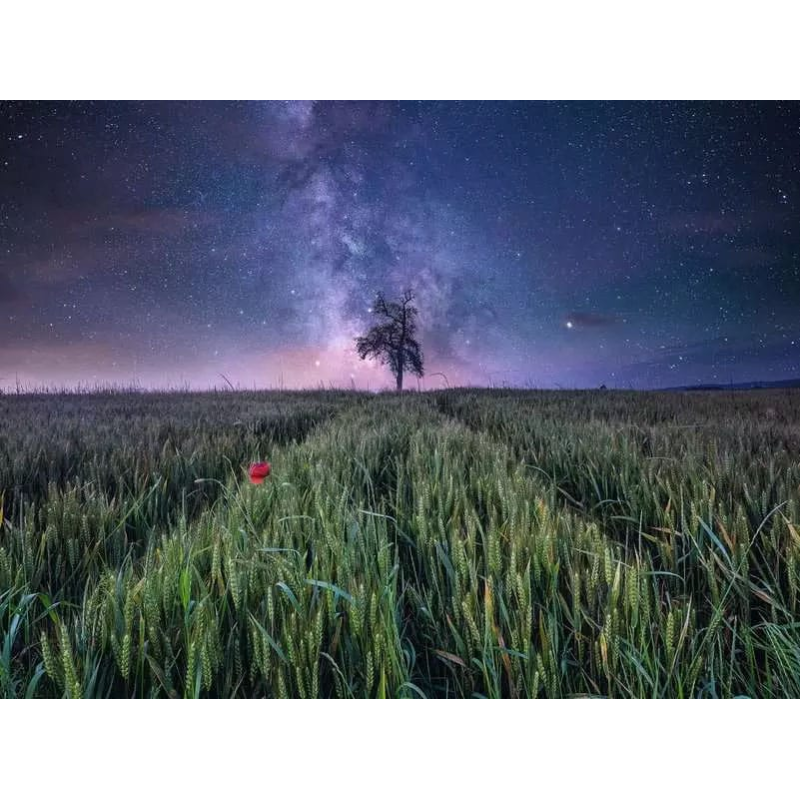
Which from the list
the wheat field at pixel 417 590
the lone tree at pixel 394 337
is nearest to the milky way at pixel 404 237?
the lone tree at pixel 394 337

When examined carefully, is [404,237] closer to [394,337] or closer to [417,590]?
[394,337]

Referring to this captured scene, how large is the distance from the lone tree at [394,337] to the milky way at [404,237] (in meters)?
0.10

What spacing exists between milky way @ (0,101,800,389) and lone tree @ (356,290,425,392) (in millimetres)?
105

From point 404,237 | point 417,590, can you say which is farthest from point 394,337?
point 417,590

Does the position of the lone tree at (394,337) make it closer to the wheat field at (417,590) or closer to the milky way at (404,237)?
the milky way at (404,237)

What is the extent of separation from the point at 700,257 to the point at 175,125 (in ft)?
10.7

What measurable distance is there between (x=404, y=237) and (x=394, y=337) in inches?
30.3

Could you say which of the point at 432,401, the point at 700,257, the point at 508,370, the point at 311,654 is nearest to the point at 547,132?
the point at 700,257

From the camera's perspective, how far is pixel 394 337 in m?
3.99

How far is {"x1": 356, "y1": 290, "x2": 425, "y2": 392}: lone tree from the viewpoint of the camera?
12.1 ft

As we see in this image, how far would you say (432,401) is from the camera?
6.41 metres
